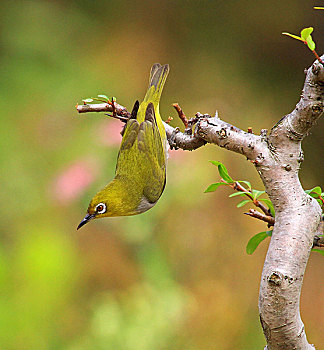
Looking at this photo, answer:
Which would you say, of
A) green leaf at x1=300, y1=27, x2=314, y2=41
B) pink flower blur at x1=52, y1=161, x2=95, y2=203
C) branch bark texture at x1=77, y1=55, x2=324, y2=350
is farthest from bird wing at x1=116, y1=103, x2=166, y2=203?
pink flower blur at x1=52, y1=161, x2=95, y2=203

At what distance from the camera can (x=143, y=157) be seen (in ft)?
3.81

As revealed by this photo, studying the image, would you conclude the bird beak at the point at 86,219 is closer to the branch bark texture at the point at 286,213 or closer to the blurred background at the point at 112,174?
the branch bark texture at the point at 286,213

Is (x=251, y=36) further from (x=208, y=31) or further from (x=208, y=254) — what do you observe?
(x=208, y=254)

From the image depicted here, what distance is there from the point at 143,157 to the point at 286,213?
1.65 feet

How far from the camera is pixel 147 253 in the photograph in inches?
72.1

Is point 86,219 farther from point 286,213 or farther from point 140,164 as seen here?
point 286,213

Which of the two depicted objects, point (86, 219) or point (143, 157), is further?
point (143, 157)

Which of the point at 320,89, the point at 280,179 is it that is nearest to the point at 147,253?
the point at 280,179

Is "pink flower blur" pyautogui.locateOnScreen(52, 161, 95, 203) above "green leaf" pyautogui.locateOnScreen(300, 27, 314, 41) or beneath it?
above

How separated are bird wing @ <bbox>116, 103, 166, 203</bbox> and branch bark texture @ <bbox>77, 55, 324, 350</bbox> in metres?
0.37

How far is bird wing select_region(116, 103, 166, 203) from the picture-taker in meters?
1.13

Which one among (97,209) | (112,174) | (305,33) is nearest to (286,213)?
(305,33)

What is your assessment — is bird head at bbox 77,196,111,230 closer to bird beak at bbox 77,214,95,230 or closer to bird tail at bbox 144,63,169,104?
bird beak at bbox 77,214,95,230

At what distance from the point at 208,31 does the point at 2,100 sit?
117 cm
